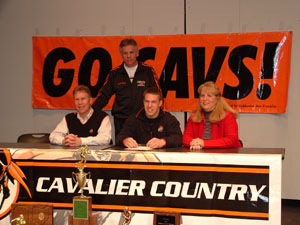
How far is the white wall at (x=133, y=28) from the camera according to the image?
4410 millimetres

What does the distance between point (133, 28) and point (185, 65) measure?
76 cm

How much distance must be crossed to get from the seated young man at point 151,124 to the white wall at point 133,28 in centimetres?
175

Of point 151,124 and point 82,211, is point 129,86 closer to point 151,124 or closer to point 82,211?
point 151,124

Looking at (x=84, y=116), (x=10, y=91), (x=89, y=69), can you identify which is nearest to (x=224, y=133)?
(x=84, y=116)

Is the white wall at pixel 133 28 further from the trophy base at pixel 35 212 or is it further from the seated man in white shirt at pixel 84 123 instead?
the trophy base at pixel 35 212

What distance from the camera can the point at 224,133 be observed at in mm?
2871

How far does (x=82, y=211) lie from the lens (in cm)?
219

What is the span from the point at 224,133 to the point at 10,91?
3.17m

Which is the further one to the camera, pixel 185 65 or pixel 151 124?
pixel 185 65

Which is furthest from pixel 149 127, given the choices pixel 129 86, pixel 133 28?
pixel 133 28

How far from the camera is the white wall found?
4.41 meters

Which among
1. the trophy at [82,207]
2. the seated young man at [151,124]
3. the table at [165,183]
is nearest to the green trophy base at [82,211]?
the trophy at [82,207]

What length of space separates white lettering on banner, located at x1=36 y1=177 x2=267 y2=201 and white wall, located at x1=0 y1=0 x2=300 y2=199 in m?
2.44

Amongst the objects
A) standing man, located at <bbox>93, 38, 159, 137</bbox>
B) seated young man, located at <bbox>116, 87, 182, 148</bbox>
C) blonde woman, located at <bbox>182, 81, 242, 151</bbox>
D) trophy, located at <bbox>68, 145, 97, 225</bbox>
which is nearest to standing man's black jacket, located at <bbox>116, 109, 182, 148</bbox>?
seated young man, located at <bbox>116, 87, 182, 148</bbox>
